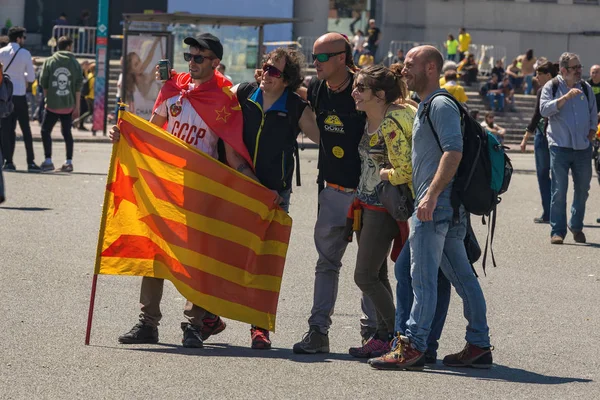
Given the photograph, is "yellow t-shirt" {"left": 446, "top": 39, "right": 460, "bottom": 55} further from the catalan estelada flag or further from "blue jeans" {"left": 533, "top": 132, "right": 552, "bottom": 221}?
the catalan estelada flag

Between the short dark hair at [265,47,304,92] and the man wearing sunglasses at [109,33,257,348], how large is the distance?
0.35m

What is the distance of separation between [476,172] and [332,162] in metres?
0.90

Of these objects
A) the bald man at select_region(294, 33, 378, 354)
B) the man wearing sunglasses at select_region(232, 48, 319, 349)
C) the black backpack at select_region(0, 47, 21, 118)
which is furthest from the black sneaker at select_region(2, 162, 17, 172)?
the bald man at select_region(294, 33, 378, 354)

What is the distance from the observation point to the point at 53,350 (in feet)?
23.4

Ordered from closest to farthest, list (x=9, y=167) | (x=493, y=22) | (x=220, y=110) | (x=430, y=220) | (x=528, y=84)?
(x=430, y=220) < (x=220, y=110) < (x=9, y=167) < (x=528, y=84) < (x=493, y=22)

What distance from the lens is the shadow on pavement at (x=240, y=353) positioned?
7250 millimetres

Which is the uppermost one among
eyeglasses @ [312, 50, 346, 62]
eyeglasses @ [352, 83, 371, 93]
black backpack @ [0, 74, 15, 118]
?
eyeglasses @ [312, 50, 346, 62]

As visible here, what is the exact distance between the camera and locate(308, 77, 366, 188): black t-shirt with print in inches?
289

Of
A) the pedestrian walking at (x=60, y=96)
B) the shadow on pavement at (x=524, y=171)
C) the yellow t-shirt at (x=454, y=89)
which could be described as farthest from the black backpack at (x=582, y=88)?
the shadow on pavement at (x=524, y=171)

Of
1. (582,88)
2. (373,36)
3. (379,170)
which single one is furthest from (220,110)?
(373,36)

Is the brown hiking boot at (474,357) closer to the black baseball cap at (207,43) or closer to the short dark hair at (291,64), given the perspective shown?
the short dark hair at (291,64)

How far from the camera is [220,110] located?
7.57 meters

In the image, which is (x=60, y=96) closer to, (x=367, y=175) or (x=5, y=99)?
(x=5, y=99)

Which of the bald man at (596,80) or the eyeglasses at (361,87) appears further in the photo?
the bald man at (596,80)
